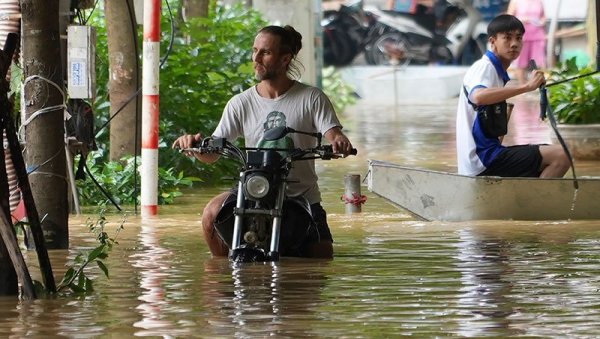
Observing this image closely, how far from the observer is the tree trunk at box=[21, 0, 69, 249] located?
1159 centimetres

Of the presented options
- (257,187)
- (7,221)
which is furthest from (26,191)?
(257,187)

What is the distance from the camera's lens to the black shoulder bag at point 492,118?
13461 mm

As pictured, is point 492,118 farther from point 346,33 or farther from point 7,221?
point 346,33

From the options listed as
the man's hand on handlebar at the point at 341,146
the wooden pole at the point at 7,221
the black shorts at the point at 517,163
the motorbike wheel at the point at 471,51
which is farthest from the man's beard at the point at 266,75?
the motorbike wheel at the point at 471,51

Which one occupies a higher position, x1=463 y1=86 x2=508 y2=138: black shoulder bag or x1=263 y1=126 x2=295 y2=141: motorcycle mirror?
x1=463 y1=86 x2=508 y2=138: black shoulder bag

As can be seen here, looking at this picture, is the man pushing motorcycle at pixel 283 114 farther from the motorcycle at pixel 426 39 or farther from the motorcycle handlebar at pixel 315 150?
the motorcycle at pixel 426 39

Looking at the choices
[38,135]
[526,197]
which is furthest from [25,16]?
[526,197]

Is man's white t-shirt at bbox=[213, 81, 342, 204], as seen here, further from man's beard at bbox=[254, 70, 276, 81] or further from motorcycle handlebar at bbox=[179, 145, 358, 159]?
motorcycle handlebar at bbox=[179, 145, 358, 159]

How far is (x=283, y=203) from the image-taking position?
10414mm

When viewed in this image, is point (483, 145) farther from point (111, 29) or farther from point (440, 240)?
point (111, 29)

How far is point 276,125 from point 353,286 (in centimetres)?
142

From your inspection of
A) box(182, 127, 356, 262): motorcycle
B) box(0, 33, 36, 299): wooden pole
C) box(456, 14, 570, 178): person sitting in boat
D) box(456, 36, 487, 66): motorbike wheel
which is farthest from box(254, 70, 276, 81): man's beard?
box(456, 36, 487, 66): motorbike wheel

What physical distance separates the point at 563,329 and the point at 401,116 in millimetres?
21618

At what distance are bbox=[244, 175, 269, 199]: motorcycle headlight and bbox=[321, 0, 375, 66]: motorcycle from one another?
28.8 metres
